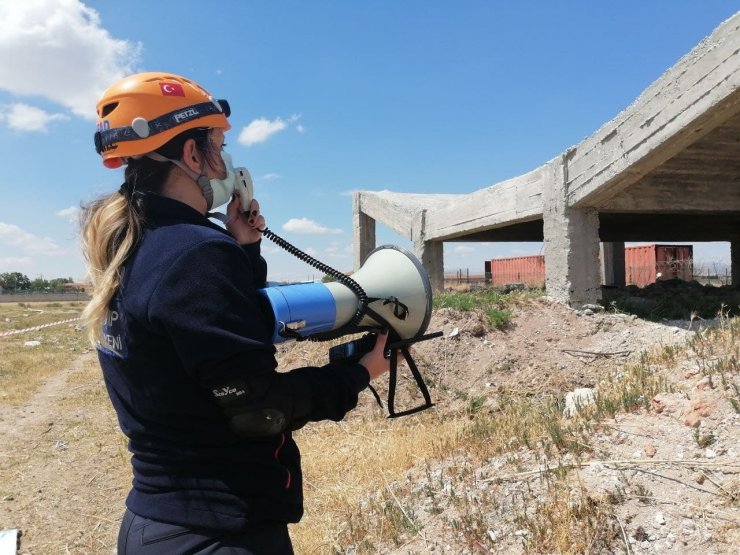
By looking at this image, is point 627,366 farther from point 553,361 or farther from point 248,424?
point 248,424

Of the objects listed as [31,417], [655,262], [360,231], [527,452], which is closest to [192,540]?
[527,452]

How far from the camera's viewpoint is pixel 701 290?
429 inches

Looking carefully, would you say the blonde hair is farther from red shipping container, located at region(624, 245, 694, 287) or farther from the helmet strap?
red shipping container, located at region(624, 245, 694, 287)

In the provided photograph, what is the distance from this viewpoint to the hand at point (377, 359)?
177cm

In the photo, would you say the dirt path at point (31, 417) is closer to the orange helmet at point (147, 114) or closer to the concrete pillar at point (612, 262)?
the orange helmet at point (147, 114)

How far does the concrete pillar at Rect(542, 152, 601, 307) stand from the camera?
8516 millimetres

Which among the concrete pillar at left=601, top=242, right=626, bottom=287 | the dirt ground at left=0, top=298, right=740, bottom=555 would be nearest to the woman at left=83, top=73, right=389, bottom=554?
the dirt ground at left=0, top=298, right=740, bottom=555

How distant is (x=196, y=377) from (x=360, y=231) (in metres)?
14.1

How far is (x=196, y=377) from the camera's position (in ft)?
4.41

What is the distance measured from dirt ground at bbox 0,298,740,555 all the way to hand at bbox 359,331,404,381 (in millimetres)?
1529

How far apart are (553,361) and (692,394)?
3413mm

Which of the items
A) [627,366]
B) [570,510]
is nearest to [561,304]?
[627,366]

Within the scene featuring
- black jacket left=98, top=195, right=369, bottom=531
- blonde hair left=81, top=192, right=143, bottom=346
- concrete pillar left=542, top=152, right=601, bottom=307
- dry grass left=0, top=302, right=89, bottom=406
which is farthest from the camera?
dry grass left=0, top=302, right=89, bottom=406

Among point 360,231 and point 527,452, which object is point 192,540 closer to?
point 527,452
